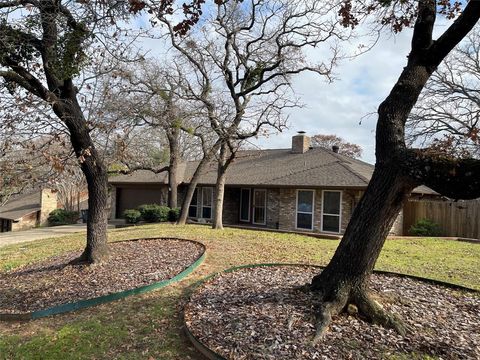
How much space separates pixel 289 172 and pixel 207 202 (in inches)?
221

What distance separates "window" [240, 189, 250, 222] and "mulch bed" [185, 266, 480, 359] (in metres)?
14.0

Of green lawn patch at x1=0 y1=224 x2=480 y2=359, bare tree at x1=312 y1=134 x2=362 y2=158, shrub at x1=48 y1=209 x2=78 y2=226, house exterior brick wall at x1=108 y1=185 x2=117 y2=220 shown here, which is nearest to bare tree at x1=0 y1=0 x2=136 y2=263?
green lawn patch at x1=0 y1=224 x2=480 y2=359

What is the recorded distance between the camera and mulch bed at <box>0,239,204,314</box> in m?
6.65

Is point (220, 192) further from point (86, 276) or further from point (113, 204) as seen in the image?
point (113, 204)

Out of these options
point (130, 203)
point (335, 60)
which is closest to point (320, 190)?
point (335, 60)

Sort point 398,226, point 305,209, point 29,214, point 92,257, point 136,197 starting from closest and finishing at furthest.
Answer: point 92,257 → point 398,226 → point 305,209 → point 136,197 → point 29,214

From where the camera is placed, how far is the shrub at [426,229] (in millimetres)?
15719

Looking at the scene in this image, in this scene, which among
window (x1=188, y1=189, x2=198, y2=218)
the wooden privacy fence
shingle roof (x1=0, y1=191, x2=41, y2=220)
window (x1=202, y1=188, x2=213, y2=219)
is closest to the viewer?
the wooden privacy fence

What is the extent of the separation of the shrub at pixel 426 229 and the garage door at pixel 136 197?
15040 millimetres

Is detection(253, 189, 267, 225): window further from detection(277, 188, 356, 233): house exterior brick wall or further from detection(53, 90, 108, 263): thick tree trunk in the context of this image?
detection(53, 90, 108, 263): thick tree trunk

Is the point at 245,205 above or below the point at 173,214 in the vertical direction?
above

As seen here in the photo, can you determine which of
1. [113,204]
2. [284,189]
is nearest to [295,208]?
[284,189]

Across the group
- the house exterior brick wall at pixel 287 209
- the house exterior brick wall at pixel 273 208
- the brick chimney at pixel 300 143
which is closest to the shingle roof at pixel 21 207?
the house exterior brick wall at pixel 273 208

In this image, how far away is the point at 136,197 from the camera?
26.6 m
